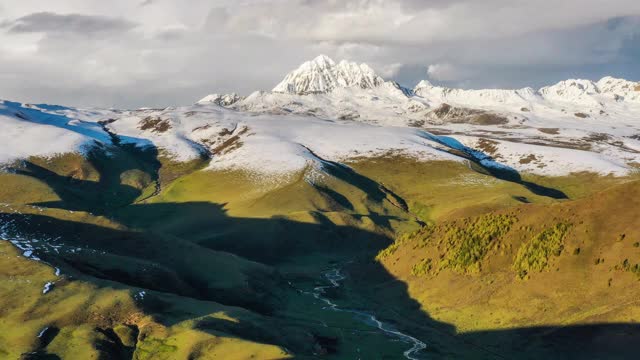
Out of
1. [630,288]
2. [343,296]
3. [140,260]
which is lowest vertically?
[343,296]

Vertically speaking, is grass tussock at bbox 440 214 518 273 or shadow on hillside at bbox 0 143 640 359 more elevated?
grass tussock at bbox 440 214 518 273

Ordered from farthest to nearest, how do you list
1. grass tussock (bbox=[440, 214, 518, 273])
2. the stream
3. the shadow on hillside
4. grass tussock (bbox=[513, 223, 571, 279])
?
grass tussock (bbox=[440, 214, 518, 273]) < grass tussock (bbox=[513, 223, 571, 279]) < the stream < the shadow on hillside

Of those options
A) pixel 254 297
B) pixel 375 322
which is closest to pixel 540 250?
pixel 375 322

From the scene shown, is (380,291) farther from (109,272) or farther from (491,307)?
(109,272)

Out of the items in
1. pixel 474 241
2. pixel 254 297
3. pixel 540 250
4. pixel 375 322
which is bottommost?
pixel 254 297

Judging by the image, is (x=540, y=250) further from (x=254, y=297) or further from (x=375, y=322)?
(x=254, y=297)

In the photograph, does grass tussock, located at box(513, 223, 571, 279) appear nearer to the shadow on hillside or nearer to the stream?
the shadow on hillside

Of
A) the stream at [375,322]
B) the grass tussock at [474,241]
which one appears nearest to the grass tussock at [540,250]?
the grass tussock at [474,241]

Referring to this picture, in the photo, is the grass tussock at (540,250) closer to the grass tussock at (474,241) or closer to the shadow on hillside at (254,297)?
the grass tussock at (474,241)

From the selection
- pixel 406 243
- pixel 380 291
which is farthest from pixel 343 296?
pixel 406 243

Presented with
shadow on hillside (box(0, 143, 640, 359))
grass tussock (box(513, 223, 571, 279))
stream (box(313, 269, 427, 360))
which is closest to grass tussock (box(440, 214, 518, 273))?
grass tussock (box(513, 223, 571, 279))

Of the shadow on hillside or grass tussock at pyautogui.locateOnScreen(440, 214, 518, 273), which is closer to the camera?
the shadow on hillside
